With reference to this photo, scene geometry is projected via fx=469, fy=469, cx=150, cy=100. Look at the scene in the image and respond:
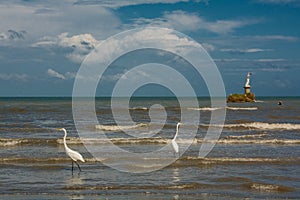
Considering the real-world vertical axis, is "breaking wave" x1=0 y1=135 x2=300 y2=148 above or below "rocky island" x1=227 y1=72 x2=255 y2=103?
below

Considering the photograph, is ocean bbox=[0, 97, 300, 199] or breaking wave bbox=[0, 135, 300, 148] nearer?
ocean bbox=[0, 97, 300, 199]

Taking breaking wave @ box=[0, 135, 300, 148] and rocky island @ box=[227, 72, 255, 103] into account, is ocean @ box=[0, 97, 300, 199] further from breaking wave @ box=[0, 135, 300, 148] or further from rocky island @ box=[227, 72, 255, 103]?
rocky island @ box=[227, 72, 255, 103]

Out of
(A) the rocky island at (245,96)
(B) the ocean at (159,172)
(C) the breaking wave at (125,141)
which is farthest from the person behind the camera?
(A) the rocky island at (245,96)

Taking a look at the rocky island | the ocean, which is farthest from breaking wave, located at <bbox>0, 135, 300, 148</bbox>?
the rocky island

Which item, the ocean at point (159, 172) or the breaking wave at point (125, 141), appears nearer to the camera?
the ocean at point (159, 172)

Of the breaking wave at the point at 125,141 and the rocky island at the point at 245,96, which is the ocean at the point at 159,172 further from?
the rocky island at the point at 245,96

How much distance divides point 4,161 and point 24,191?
5136 mm

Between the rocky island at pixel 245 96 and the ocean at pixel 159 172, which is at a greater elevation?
the rocky island at pixel 245 96

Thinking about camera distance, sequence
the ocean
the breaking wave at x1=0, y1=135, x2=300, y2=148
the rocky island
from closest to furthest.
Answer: the ocean
the breaking wave at x1=0, y1=135, x2=300, y2=148
the rocky island

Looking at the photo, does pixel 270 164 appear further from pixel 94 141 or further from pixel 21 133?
pixel 21 133

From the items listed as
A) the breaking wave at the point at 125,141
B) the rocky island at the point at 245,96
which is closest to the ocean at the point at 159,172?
the breaking wave at the point at 125,141

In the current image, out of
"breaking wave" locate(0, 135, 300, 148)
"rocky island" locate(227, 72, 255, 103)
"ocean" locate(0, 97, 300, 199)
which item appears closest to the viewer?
"ocean" locate(0, 97, 300, 199)

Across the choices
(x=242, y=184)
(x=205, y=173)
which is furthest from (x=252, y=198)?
(x=205, y=173)

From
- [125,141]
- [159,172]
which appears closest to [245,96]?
[125,141]
